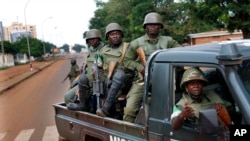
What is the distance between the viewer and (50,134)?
27.1 ft

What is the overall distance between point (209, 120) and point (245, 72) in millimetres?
570

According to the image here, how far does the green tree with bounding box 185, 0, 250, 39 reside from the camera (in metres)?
16.0

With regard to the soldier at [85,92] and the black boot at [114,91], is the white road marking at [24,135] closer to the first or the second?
the soldier at [85,92]

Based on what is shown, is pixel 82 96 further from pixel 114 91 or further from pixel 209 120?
pixel 209 120

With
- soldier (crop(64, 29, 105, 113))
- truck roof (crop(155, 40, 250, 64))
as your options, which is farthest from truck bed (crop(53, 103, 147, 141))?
truck roof (crop(155, 40, 250, 64))

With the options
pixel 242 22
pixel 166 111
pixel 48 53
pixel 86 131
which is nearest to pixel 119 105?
pixel 86 131

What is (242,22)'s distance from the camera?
643 inches

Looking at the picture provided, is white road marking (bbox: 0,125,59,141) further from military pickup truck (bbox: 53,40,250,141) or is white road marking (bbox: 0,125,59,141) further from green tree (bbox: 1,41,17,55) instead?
green tree (bbox: 1,41,17,55)

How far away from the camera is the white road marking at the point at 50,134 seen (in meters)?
7.88

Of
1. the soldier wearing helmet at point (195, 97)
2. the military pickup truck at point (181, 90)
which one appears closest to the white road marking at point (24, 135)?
the military pickup truck at point (181, 90)

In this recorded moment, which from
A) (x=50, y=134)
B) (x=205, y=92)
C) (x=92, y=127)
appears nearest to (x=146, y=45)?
(x=92, y=127)

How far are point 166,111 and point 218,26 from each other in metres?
14.8

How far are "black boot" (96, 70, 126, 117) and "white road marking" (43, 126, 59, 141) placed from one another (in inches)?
146

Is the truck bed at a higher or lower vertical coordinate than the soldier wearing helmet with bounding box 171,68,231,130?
lower
